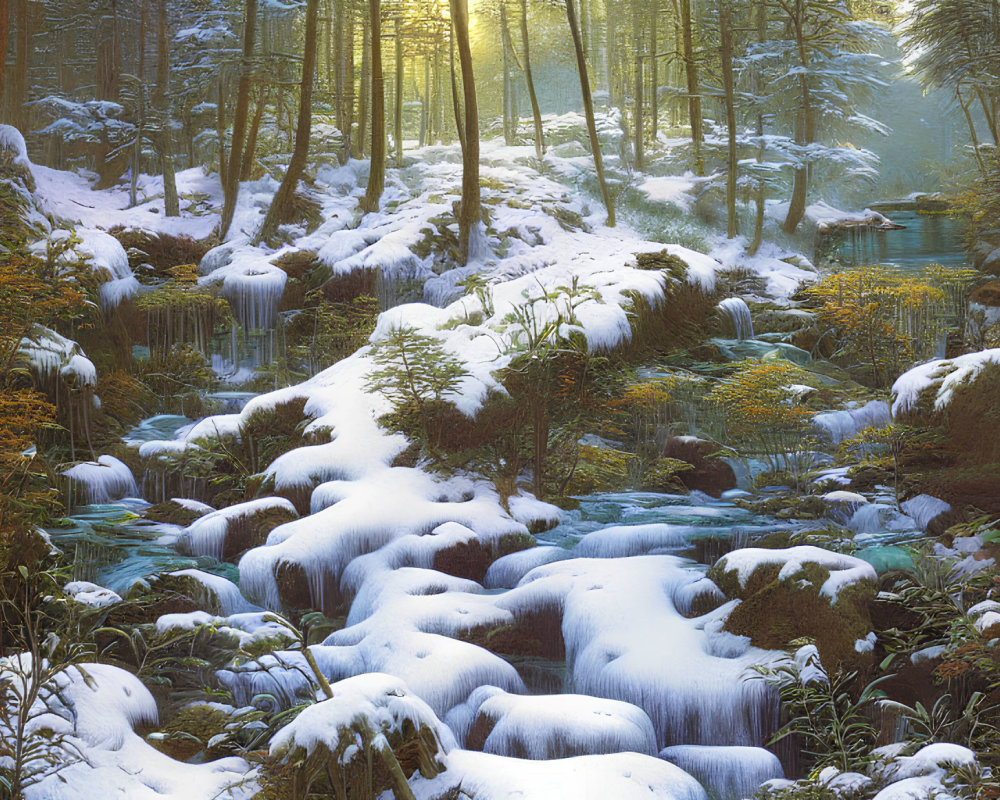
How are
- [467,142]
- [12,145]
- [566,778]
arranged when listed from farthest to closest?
[467,142], [12,145], [566,778]

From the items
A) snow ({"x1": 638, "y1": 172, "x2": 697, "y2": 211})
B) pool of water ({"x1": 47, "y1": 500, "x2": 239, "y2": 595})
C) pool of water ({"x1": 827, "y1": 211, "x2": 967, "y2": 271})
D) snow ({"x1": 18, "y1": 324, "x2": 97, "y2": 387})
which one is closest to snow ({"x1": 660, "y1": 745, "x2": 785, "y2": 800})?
pool of water ({"x1": 47, "y1": 500, "x2": 239, "y2": 595})

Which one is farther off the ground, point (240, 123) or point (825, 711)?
point (240, 123)

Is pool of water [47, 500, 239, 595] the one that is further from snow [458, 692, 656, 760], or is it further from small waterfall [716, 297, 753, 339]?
small waterfall [716, 297, 753, 339]

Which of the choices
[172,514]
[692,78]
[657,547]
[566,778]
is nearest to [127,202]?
[172,514]

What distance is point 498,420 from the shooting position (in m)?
7.16

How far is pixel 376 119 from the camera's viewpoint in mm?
12648

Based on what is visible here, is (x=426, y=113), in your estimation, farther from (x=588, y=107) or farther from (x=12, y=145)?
(x=12, y=145)

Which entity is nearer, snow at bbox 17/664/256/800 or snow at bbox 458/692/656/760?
snow at bbox 17/664/256/800

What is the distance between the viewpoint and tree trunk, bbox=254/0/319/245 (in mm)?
12203

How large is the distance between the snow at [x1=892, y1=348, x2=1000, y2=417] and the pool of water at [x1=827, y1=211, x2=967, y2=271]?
4.60 meters

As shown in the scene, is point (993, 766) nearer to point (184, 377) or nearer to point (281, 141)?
point (184, 377)

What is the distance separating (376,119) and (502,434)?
24.5ft

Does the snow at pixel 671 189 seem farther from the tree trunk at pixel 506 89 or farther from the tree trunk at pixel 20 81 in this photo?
the tree trunk at pixel 20 81

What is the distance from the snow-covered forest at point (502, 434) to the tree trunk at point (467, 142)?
6 centimetres
